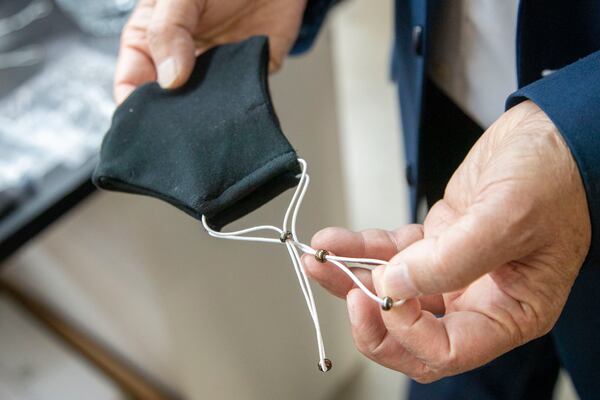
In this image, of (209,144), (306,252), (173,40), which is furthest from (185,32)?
(306,252)

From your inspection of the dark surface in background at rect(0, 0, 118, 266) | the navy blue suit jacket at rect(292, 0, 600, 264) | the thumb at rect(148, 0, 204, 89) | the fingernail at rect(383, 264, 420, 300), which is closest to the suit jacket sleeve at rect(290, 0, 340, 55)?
the navy blue suit jacket at rect(292, 0, 600, 264)

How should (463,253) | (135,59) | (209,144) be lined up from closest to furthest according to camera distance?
(463,253) < (209,144) < (135,59)

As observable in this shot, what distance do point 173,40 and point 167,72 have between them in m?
0.03

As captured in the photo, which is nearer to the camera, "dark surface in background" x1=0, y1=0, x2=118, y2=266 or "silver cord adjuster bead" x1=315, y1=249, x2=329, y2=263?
"silver cord adjuster bead" x1=315, y1=249, x2=329, y2=263

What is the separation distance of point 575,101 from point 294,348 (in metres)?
0.58

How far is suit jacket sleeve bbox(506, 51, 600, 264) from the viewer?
1.11ft

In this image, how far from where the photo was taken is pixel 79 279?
788 mm

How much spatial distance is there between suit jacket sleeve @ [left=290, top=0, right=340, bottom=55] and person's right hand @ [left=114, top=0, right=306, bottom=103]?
0.08 feet

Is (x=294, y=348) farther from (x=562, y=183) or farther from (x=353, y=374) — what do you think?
(x=562, y=183)

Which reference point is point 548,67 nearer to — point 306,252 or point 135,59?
point 306,252

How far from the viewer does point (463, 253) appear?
1.06 feet

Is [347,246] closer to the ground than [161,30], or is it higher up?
closer to the ground

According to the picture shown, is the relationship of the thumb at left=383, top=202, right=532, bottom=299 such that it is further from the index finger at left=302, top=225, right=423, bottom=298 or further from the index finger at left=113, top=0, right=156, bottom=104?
the index finger at left=113, top=0, right=156, bottom=104

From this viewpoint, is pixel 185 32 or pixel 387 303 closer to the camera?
pixel 387 303
